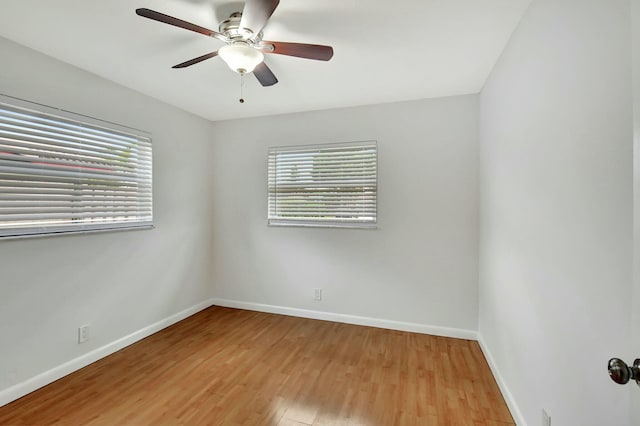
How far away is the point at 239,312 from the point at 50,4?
326cm

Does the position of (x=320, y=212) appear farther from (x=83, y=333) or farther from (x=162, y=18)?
(x=83, y=333)

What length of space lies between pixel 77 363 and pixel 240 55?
2.75 m

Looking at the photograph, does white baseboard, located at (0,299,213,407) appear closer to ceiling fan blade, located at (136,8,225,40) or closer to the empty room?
the empty room

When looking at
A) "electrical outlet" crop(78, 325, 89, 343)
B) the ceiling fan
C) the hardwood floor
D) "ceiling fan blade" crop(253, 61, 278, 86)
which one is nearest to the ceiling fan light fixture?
the ceiling fan

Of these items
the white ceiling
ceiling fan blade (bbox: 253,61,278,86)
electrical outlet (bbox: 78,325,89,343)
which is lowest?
electrical outlet (bbox: 78,325,89,343)

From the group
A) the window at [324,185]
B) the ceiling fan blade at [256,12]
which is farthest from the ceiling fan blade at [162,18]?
the window at [324,185]

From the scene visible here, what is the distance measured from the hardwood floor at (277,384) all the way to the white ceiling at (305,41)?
250 centimetres

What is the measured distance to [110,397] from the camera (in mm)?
2041

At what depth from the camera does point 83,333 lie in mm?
2418

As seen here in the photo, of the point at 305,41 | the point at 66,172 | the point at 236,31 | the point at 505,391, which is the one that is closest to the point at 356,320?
the point at 505,391

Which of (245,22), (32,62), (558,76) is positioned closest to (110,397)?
(32,62)

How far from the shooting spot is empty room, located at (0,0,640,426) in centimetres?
115

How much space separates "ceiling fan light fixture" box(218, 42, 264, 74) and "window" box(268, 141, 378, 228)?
168 cm

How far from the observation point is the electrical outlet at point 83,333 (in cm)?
240
